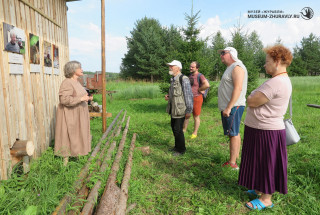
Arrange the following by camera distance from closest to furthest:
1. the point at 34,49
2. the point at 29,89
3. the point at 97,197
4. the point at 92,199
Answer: the point at 92,199 → the point at 97,197 → the point at 29,89 → the point at 34,49

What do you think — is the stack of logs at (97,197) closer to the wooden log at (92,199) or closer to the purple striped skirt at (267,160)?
the wooden log at (92,199)

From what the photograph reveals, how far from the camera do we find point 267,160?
266 centimetres

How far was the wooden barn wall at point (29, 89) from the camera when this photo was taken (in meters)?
3.13

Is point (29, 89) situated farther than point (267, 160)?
Yes

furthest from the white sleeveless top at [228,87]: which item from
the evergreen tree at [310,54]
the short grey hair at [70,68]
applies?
the evergreen tree at [310,54]

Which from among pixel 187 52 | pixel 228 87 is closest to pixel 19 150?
pixel 228 87

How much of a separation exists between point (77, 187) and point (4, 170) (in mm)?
1140

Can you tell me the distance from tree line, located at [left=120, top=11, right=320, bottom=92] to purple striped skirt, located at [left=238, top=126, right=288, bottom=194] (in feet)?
24.3

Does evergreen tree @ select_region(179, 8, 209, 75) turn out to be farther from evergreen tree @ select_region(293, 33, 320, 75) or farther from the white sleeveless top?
evergreen tree @ select_region(293, 33, 320, 75)

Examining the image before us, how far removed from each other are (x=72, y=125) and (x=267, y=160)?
3.19 meters

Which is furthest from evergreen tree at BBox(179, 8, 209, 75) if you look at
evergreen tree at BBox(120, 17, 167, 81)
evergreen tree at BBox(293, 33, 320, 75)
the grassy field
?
evergreen tree at BBox(293, 33, 320, 75)

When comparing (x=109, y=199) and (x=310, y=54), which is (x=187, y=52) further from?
(x=310, y=54)

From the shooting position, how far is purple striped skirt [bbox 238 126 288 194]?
261 centimetres

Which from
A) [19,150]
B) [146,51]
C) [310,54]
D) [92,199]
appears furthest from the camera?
[310,54]
